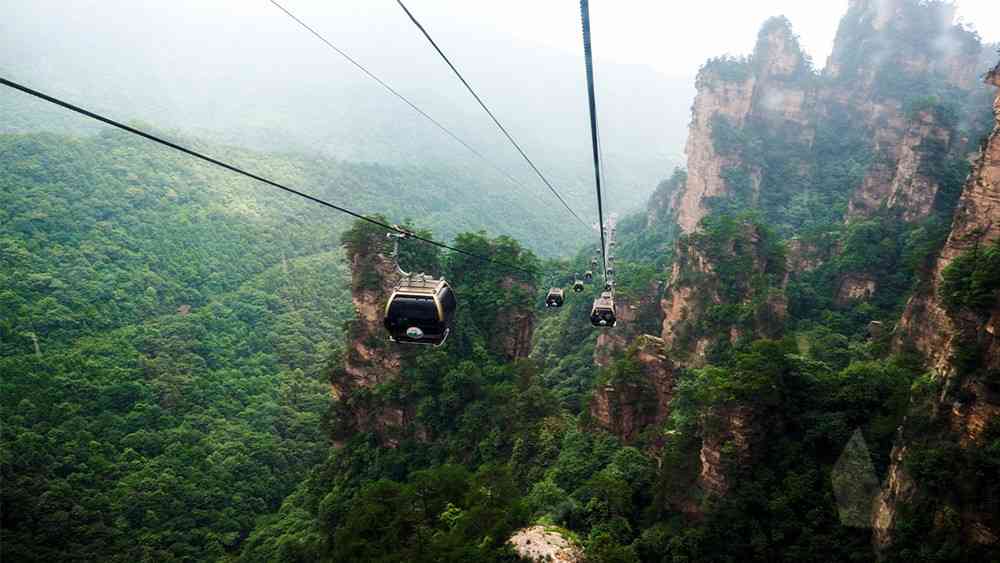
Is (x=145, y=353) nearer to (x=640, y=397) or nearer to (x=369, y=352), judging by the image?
(x=369, y=352)

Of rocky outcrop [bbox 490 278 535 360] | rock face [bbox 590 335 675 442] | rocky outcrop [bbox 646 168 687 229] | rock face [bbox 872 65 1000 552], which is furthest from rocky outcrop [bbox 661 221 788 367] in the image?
rocky outcrop [bbox 646 168 687 229]

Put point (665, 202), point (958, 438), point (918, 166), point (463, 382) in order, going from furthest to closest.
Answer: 1. point (665, 202)
2. point (918, 166)
3. point (463, 382)
4. point (958, 438)

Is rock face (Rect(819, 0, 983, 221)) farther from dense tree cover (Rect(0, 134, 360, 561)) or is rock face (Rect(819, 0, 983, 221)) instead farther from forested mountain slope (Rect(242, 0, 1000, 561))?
dense tree cover (Rect(0, 134, 360, 561))

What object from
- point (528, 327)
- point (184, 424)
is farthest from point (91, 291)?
point (528, 327)

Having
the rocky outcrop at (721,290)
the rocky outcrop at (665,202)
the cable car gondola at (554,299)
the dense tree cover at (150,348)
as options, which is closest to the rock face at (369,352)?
the dense tree cover at (150,348)

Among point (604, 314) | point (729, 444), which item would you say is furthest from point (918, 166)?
point (729, 444)

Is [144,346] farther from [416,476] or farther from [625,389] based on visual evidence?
[625,389]

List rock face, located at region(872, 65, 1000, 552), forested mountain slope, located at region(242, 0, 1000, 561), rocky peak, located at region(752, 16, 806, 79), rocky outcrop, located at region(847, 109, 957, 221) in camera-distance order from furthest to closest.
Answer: rocky peak, located at region(752, 16, 806, 79) → rocky outcrop, located at region(847, 109, 957, 221) → forested mountain slope, located at region(242, 0, 1000, 561) → rock face, located at region(872, 65, 1000, 552)
